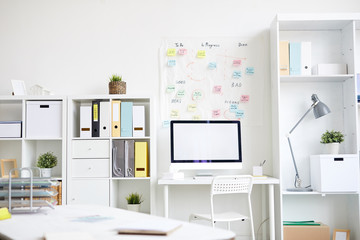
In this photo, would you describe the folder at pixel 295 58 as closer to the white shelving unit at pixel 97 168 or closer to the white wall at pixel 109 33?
the white wall at pixel 109 33

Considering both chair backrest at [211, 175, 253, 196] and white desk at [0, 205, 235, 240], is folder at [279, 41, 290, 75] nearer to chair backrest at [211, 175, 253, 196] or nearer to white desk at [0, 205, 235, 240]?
chair backrest at [211, 175, 253, 196]

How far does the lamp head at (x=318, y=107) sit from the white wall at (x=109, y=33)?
0.44 metres

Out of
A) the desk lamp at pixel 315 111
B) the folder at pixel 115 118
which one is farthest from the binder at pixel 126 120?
the desk lamp at pixel 315 111

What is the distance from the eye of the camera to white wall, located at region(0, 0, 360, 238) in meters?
4.07

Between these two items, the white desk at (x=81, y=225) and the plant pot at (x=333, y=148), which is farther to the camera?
the plant pot at (x=333, y=148)

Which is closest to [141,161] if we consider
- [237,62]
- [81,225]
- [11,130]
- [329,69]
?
[11,130]

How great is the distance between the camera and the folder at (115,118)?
3715mm

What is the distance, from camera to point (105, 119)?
146 inches

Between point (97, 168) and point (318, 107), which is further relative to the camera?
point (318, 107)

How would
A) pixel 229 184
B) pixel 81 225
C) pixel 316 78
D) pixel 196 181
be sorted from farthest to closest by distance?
pixel 316 78 < pixel 196 181 < pixel 229 184 < pixel 81 225

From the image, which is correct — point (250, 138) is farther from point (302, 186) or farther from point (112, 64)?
point (112, 64)

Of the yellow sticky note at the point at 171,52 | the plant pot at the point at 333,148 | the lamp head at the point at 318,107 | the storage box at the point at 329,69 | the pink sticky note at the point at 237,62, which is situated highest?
the yellow sticky note at the point at 171,52

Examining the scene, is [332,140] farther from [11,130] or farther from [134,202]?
[11,130]

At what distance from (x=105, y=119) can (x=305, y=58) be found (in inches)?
70.7
